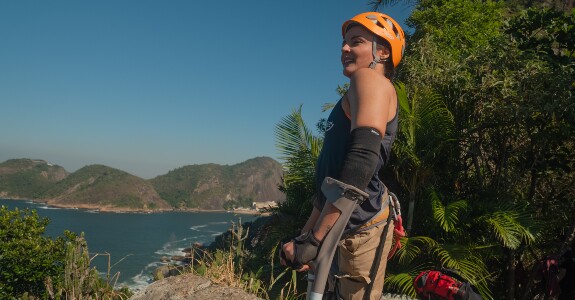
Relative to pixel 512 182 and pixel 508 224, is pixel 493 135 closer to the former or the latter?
pixel 512 182

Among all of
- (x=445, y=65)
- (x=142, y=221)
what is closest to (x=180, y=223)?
(x=142, y=221)

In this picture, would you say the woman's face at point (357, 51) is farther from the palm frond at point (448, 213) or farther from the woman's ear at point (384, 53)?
the palm frond at point (448, 213)

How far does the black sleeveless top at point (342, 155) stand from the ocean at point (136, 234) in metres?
67.9

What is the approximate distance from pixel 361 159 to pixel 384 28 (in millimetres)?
776

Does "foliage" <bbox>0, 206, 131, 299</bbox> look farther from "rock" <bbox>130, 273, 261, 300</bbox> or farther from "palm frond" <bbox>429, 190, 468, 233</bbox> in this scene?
"palm frond" <bbox>429, 190, 468, 233</bbox>

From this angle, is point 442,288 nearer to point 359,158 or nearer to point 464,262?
point 359,158

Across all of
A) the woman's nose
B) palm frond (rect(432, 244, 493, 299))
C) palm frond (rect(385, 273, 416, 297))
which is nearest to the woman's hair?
the woman's nose

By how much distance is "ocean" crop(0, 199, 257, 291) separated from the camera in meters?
84.3

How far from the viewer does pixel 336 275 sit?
1964 mm

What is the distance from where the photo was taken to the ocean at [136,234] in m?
84.3

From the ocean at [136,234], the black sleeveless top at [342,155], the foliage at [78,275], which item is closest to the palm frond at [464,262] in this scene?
the black sleeveless top at [342,155]

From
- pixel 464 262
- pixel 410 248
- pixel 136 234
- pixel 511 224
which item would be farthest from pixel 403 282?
pixel 136 234

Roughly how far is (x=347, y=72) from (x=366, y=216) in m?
0.74

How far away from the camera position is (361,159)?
1633mm
